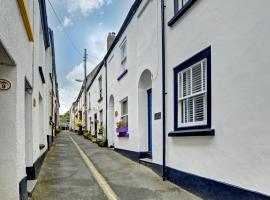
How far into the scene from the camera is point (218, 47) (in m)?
5.59

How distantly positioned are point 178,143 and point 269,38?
3695mm

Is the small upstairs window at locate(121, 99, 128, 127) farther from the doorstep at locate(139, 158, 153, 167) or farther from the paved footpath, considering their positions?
the paved footpath

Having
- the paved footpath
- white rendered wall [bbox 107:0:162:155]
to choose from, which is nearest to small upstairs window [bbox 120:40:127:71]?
white rendered wall [bbox 107:0:162:155]

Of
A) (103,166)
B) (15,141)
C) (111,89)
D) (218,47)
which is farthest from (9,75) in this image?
(111,89)

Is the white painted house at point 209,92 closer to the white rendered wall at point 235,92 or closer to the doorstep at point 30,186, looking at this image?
the white rendered wall at point 235,92

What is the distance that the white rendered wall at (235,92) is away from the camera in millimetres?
4348

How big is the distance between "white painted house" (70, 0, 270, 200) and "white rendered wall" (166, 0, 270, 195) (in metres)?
0.01

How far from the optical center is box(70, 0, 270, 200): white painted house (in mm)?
4457

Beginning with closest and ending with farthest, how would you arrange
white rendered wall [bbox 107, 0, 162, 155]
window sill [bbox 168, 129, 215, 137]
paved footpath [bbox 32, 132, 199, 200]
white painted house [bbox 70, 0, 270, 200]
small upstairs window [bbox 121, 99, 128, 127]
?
1. white painted house [bbox 70, 0, 270, 200]
2. window sill [bbox 168, 129, 215, 137]
3. paved footpath [bbox 32, 132, 199, 200]
4. white rendered wall [bbox 107, 0, 162, 155]
5. small upstairs window [bbox 121, 99, 128, 127]

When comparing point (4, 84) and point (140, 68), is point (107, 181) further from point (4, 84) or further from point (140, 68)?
point (140, 68)

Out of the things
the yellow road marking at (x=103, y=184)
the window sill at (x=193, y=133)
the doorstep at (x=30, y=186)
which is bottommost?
the yellow road marking at (x=103, y=184)

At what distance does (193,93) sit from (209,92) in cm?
87

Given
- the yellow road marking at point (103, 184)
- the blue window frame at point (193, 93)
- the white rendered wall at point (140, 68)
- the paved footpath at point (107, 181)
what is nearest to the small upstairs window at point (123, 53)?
the white rendered wall at point (140, 68)

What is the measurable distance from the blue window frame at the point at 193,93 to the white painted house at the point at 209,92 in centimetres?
2
